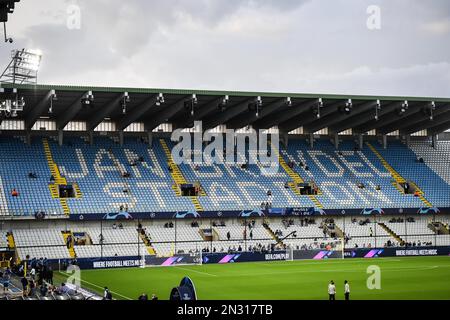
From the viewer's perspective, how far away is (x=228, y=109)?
227 feet

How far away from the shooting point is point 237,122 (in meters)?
73.4

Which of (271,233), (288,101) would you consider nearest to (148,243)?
(271,233)

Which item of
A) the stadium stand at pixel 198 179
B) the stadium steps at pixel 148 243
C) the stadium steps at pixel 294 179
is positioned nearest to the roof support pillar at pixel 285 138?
the stadium stand at pixel 198 179

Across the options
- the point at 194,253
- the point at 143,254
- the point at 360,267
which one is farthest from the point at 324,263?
the point at 143,254

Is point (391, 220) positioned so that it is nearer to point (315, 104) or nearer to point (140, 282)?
point (315, 104)

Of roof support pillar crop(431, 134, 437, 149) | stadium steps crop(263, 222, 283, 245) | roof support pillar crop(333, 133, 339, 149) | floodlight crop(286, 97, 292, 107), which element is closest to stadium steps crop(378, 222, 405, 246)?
stadium steps crop(263, 222, 283, 245)

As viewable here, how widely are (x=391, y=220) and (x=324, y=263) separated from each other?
1663 centimetres

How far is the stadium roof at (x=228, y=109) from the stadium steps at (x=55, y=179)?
2.60m

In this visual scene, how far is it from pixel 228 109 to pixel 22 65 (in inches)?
806

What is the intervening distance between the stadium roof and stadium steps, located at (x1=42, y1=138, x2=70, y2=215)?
8.53 ft

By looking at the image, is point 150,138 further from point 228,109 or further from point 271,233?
point 271,233

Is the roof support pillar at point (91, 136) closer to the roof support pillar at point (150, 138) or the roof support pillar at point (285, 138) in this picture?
the roof support pillar at point (150, 138)

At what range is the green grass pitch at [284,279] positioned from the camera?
126 ft

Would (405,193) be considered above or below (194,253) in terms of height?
above
